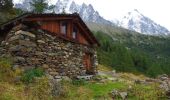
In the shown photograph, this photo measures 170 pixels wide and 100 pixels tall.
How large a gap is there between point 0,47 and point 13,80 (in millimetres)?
5609

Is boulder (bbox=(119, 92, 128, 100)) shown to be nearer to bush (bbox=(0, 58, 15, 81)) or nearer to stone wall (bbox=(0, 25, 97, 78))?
bush (bbox=(0, 58, 15, 81))

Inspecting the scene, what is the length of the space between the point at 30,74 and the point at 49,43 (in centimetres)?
449

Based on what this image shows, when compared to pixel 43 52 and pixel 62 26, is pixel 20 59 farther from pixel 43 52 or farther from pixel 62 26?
pixel 62 26

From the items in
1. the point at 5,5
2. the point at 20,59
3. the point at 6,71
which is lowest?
the point at 6,71

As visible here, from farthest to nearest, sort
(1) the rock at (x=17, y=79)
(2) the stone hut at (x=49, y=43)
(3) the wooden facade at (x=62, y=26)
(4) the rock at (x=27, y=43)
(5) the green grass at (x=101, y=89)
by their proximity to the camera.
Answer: (3) the wooden facade at (x=62, y=26), (2) the stone hut at (x=49, y=43), (4) the rock at (x=27, y=43), (1) the rock at (x=17, y=79), (5) the green grass at (x=101, y=89)

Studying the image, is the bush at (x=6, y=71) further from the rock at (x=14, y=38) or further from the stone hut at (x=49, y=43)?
the rock at (x=14, y=38)

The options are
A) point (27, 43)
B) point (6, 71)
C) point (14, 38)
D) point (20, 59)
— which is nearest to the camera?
point (6, 71)

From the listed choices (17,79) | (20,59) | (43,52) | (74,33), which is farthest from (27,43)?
(74,33)

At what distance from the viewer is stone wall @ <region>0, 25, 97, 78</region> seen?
932 inches

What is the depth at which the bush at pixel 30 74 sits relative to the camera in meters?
21.1

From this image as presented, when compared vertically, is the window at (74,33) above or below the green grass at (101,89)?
above

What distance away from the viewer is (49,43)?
2600 centimetres

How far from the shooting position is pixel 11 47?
23781 millimetres

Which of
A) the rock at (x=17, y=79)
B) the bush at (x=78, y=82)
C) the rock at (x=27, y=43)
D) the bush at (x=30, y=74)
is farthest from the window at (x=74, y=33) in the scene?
the rock at (x=17, y=79)
